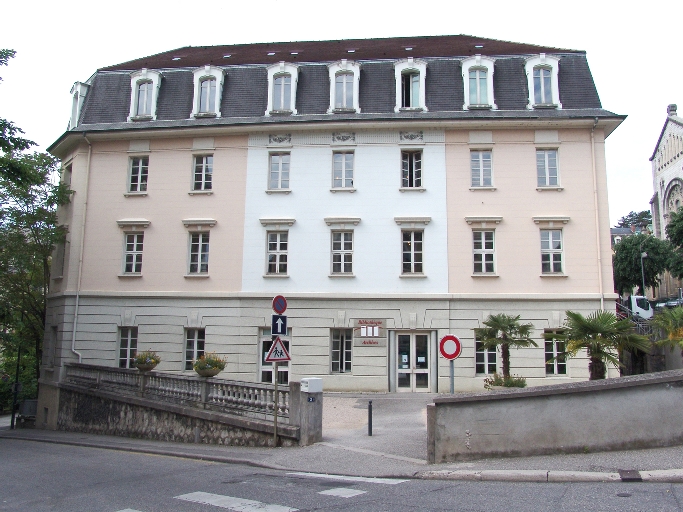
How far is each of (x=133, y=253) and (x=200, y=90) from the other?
24.0ft

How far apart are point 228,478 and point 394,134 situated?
53.0 ft

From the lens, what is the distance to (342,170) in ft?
76.5

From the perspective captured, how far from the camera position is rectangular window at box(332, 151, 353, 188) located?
76.4ft

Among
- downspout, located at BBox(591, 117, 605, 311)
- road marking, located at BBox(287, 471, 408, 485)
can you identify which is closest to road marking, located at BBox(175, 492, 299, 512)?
road marking, located at BBox(287, 471, 408, 485)

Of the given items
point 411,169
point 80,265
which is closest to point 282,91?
point 411,169

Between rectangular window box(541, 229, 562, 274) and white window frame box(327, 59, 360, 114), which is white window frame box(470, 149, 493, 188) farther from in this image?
white window frame box(327, 59, 360, 114)

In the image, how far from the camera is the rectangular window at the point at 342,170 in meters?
23.3

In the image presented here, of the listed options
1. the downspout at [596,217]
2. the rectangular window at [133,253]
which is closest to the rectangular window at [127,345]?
the rectangular window at [133,253]

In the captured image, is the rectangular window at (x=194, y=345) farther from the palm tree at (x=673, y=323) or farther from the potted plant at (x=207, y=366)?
the palm tree at (x=673, y=323)

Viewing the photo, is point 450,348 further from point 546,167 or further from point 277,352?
point 546,167

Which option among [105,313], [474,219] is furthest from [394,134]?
[105,313]

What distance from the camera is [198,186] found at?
Answer: 2423 cm

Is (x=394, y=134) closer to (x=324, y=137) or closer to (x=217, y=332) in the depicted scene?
(x=324, y=137)

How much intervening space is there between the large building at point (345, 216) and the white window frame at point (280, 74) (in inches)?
2.3
